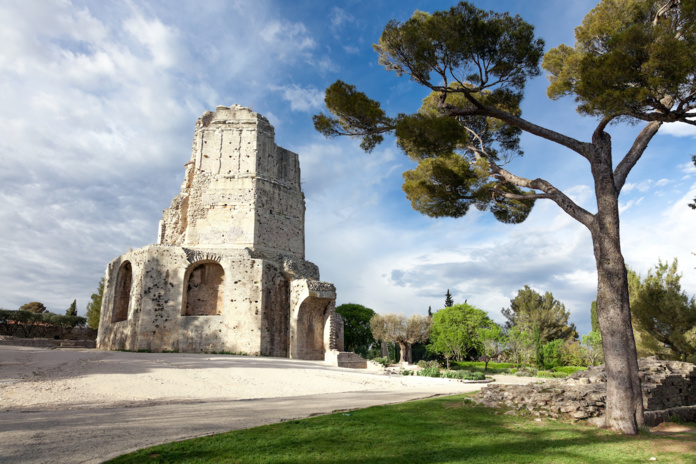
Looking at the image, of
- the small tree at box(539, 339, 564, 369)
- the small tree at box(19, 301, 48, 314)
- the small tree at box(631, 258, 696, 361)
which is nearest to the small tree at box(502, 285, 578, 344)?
the small tree at box(539, 339, 564, 369)

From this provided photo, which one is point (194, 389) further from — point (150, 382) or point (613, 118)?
point (613, 118)

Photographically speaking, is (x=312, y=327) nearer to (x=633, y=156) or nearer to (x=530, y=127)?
(x=530, y=127)

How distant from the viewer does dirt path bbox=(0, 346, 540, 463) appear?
17.2 feet

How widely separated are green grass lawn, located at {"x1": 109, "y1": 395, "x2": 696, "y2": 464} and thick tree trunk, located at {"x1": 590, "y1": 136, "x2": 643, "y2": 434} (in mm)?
416

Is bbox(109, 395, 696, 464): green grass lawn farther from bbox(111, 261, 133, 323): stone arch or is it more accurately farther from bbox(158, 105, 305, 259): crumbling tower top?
bbox(111, 261, 133, 323): stone arch

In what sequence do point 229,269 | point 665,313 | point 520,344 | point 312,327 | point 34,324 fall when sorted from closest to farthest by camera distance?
point 665,313, point 229,269, point 312,327, point 520,344, point 34,324

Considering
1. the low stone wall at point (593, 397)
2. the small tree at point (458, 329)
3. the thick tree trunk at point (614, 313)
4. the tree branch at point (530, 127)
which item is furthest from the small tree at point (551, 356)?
the tree branch at point (530, 127)

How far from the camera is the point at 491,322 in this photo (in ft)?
103

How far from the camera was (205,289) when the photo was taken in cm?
2183

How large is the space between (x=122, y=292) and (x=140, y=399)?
16.4m

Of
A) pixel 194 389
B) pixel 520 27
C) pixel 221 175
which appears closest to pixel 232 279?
pixel 221 175

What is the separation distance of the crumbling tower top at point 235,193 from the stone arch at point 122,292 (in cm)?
277

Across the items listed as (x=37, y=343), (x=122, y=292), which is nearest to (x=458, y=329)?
(x=122, y=292)

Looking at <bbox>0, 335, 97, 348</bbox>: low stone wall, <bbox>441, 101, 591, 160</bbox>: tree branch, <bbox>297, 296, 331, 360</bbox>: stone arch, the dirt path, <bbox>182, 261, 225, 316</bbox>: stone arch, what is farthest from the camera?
<bbox>0, 335, 97, 348</bbox>: low stone wall
